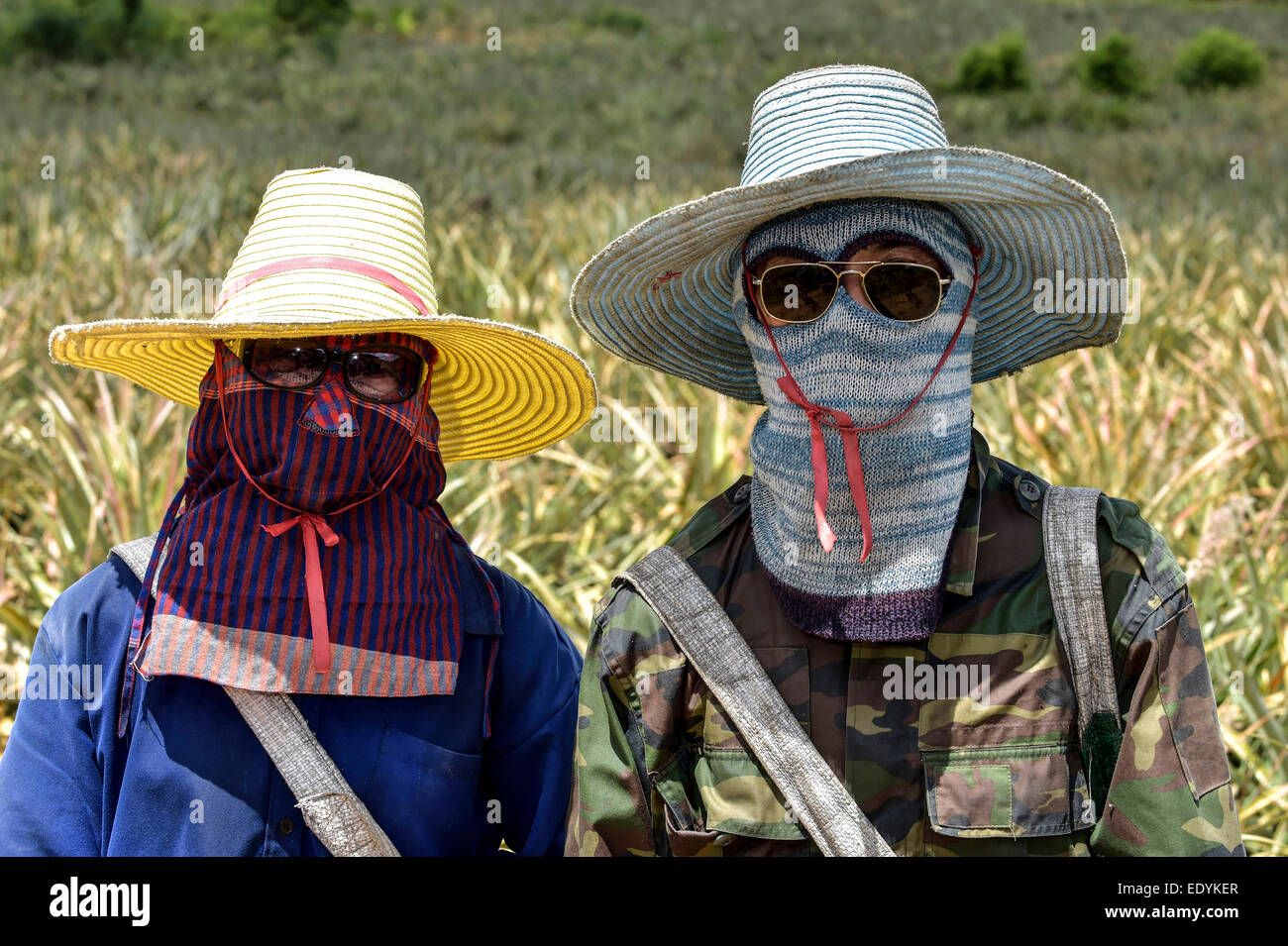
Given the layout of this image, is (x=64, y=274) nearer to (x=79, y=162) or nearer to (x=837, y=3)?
(x=79, y=162)

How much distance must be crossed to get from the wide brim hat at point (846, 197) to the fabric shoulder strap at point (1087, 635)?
1.34ft

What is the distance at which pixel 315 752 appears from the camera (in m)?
1.84

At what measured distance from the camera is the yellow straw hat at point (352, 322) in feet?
6.41

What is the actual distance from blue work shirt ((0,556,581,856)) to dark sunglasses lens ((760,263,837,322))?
0.70m

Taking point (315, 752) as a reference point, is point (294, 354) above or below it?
above

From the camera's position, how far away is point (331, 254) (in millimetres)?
2055

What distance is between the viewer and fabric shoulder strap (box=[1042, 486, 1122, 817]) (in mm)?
1665

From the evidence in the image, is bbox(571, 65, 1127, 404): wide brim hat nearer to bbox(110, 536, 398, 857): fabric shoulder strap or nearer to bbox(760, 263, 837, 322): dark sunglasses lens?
bbox(760, 263, 837, 322): dark sunglasses lens

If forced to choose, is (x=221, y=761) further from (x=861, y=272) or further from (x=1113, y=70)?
(x=1113, y=70)

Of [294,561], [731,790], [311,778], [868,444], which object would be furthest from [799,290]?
[311,778]

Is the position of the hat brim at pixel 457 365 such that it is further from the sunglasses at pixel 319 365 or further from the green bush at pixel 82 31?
the green bush at pixel 82 31

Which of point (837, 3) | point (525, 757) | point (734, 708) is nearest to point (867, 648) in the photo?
point (734, 708)

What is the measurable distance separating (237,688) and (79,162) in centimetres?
1061

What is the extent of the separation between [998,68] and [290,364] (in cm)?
3555
